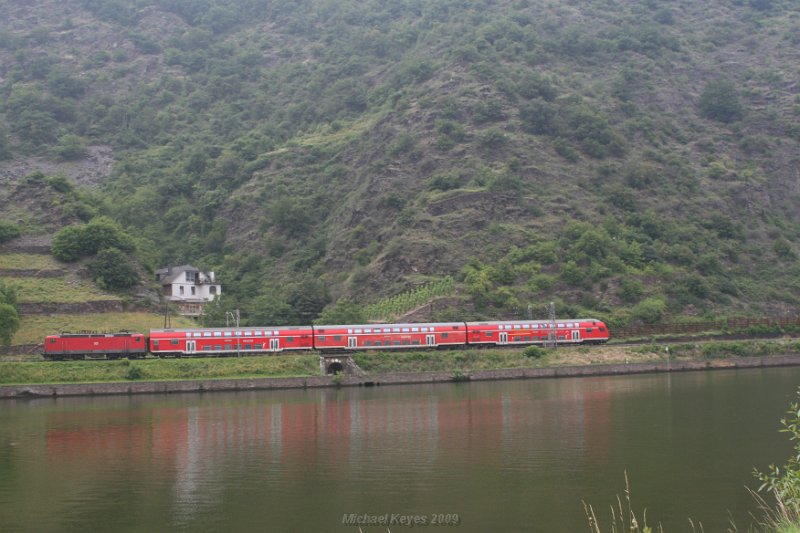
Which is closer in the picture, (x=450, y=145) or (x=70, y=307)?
(x=70, y=307)

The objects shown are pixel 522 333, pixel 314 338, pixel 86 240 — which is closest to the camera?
pixel 314 338

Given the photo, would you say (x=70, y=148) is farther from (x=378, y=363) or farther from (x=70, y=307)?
(x=378, y=363)

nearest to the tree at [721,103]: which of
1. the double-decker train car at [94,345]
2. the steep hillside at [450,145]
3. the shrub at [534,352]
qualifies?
the steep hillside at [450,145]

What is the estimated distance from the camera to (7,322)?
208 ft

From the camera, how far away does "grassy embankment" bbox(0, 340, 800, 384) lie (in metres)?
60.6

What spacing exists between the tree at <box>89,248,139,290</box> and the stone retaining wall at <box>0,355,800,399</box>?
80.9 ft

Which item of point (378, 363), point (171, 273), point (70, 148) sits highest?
point (70, 148)

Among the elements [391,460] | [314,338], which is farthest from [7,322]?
[391,460]

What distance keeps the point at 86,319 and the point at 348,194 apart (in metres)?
46.5

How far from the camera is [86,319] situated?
242ft

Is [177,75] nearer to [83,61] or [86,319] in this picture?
[83,61]

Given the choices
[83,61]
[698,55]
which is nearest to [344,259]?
[698,55]

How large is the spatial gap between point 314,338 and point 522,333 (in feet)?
61.9

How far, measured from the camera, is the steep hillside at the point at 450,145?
298ft
